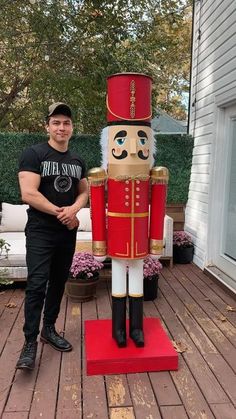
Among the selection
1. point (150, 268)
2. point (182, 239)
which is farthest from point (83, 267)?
point (182, 239)

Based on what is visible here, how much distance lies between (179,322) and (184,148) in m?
3.03

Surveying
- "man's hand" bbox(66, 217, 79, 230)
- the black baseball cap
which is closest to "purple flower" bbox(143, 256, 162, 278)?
"man's hand" bbox(66, 217, 79, 230)

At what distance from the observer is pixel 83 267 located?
3838mm

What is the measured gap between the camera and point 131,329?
2.84m

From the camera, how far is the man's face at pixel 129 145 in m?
2.60

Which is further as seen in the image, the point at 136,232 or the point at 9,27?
the point at 9,27

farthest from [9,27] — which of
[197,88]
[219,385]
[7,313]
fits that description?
[219,385]

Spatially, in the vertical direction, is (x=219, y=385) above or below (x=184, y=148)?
below

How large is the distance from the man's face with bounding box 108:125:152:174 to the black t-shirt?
0.92 feet

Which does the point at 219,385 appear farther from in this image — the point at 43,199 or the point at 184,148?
the point at 184,148

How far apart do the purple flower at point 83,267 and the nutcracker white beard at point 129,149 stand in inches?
55.4

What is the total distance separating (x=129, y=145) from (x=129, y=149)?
26 millimetres

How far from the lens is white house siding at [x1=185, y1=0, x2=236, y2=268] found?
14.1 feet

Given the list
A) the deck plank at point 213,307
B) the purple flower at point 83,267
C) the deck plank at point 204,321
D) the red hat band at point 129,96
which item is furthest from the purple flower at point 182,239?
the red hat band at point 129,96
